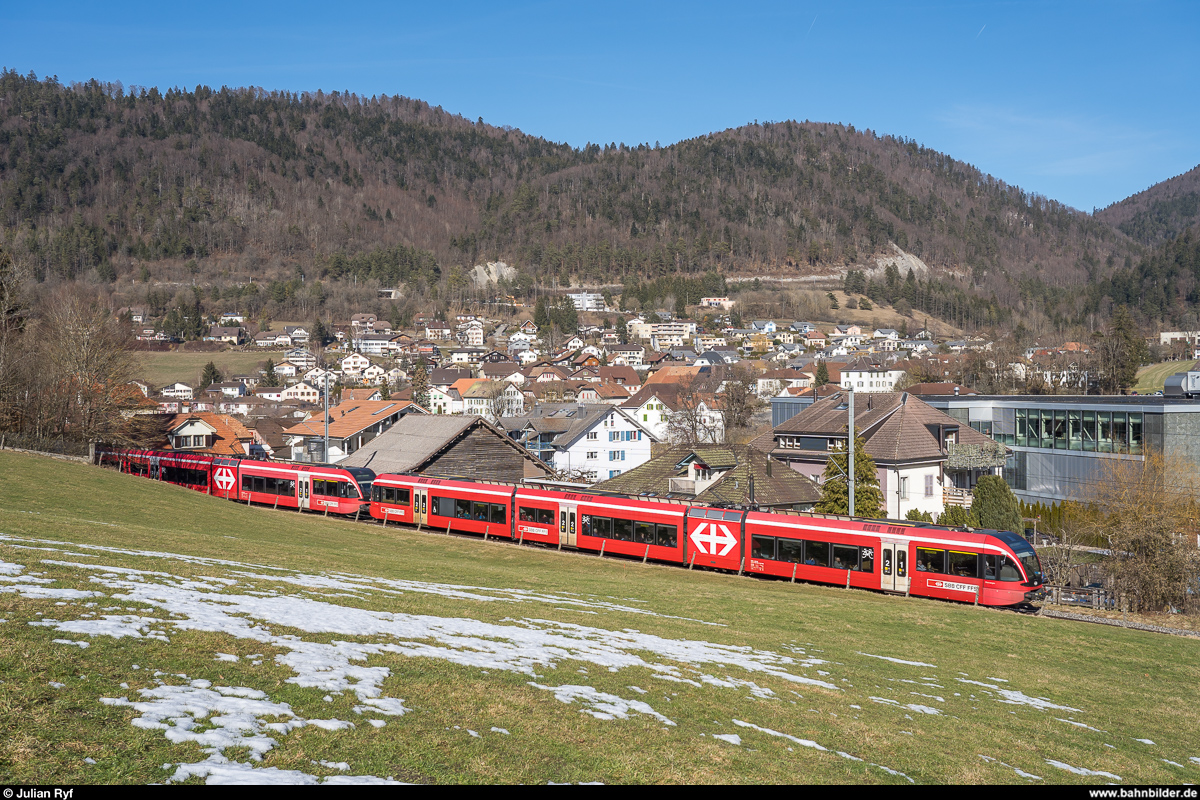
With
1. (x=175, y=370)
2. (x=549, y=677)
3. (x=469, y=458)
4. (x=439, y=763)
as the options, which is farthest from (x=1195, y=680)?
(x=175, y=370)

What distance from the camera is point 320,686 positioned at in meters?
9.62

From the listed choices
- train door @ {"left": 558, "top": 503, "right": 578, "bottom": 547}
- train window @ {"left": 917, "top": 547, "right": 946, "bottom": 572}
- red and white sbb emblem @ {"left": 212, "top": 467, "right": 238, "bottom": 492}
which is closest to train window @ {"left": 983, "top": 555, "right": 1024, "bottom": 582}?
train window @ {"left": 917, "top": 547, "right": 946, "bottom": 572}

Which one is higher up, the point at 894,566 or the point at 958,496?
the point at 958,496

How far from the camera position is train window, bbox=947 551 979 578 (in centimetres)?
2602

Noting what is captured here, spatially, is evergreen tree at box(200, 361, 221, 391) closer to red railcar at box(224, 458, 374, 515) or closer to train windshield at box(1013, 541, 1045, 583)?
red railcar at box(224, 458, 374, 515)

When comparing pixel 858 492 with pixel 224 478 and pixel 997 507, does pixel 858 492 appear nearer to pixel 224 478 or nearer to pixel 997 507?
pixel 997 507

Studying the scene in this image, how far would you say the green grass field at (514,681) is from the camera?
7.89 meters

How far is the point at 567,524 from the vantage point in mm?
35094

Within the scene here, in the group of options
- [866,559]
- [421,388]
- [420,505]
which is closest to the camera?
[866,559]

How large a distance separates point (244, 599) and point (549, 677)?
237 inches

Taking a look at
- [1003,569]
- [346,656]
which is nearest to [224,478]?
[346,656]

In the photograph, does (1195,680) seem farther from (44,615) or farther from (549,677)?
(44,615)

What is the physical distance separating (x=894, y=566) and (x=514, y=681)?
1996 cm

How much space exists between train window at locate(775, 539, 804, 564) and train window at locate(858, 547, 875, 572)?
6.98 feet
